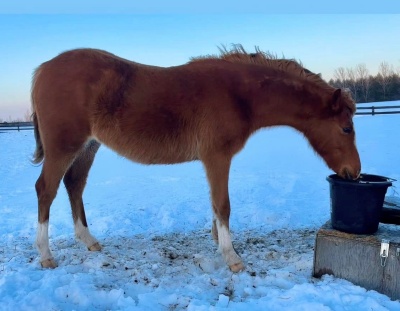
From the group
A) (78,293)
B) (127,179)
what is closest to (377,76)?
(127,179)

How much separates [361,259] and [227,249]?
4.84 feet

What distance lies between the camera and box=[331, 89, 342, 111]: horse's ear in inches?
171

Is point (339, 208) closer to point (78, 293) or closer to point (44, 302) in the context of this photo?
point (78, 293)

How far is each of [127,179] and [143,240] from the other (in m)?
7.52

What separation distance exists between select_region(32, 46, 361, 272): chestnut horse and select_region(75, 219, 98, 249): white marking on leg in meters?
0.71

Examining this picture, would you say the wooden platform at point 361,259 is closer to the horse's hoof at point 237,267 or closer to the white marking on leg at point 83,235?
the horse's hoof at point 237,267

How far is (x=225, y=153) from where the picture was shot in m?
4.46

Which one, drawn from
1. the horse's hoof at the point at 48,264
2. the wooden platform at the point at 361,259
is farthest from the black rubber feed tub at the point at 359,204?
the horse's hoof at the point at 48,264

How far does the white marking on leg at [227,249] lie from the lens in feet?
14.1

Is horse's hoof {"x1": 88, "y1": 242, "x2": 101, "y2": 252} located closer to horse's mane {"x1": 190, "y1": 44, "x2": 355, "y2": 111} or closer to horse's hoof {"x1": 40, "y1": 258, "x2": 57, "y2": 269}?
horse's hoof {"x1": 40, "y1": 258, "x2": 57, "y2": 269}

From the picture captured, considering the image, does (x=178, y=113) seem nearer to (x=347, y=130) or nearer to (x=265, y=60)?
(x=265, y=60)

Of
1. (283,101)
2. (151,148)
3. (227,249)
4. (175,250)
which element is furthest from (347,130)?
(175,250)

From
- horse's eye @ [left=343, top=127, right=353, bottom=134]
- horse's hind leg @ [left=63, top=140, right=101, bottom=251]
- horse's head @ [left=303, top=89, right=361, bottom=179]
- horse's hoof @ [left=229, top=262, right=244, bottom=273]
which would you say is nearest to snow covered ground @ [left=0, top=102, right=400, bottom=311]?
horse's hoof @ [left=229, top=262, right=244, bottom=273]

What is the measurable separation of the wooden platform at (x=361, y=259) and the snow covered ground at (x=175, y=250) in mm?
154
